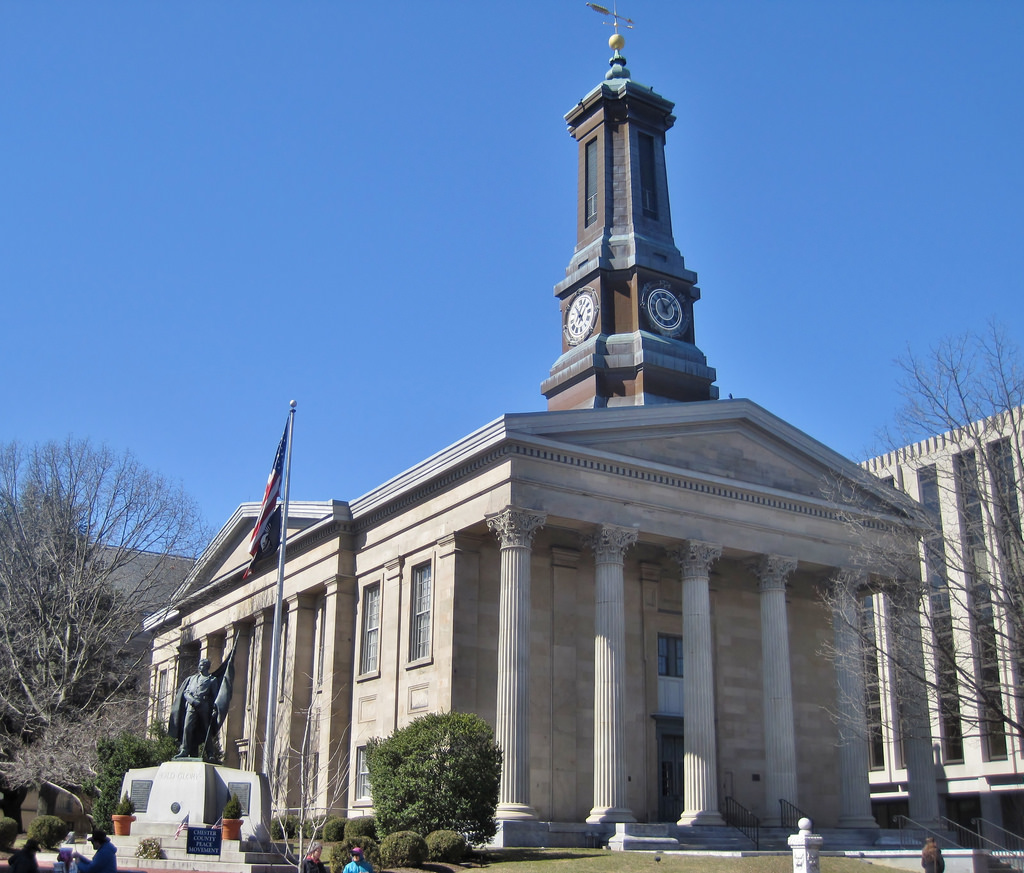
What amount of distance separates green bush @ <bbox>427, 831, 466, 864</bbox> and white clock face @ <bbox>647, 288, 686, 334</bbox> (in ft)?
75.8

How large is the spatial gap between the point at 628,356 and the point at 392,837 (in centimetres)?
2165

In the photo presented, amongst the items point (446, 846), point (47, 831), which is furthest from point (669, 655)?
point (47, 831)

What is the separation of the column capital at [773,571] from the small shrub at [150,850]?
63.9 feet

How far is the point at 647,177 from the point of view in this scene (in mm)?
→ 47031

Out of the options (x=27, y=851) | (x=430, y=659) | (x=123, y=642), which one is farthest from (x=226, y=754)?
(x=27, y=851)

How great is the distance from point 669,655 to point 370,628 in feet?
32.9

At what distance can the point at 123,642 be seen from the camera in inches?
1842

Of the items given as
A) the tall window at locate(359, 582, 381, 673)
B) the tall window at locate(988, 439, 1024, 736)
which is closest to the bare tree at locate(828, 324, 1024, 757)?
the tall window at locate(988, 439, 1024, 736)

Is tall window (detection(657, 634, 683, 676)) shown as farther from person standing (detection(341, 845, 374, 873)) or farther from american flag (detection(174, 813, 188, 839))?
person standing (detection(341, 845, 374, 873))

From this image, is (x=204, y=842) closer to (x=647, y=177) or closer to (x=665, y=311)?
(x=665, y=311)

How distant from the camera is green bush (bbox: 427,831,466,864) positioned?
25.0 meters

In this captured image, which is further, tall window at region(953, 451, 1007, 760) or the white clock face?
the white clock face

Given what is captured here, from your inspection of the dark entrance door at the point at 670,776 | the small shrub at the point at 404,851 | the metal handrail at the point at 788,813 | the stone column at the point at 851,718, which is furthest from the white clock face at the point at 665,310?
the small shrub at the point at 404,851

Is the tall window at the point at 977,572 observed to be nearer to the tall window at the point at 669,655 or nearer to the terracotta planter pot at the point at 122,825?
the tall window at the point at 669,655
